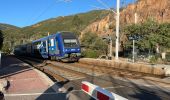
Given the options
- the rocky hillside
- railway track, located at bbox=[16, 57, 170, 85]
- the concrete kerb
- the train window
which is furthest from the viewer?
the rocky hillside

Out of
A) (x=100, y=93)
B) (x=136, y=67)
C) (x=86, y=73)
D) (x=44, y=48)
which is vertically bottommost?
(x=86, y=73)

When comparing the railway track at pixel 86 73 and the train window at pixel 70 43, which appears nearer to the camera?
the railway track at pixel 86 73

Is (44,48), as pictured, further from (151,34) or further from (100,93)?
(100,93)

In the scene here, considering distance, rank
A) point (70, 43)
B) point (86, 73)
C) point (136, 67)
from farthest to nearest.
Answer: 1. point (70, 43)
2. point (136, 67)
3. point (86, 73)

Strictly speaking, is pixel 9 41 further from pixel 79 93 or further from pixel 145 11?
pixel 79 93

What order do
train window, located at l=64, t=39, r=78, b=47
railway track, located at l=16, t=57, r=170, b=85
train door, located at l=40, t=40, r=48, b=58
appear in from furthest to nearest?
1. train door, located at l=40, t=40, r=48, b=58
2. train window, located at l=64, t=39, r=78, b=47
3. railway track, located at l=16, t=57, r=170, b=85

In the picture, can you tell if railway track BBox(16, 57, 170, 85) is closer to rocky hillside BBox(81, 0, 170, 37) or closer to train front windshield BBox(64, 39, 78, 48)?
train front windshield BBox(64, 39, 78, 48)

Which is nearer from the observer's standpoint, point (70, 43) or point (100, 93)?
point (100, 93)

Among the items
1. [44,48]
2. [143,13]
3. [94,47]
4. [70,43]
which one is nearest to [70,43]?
[70,43]

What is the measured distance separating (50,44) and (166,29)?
1573cm

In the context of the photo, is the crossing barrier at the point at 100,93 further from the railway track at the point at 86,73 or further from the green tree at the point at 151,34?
the green tree at the point at 151,34

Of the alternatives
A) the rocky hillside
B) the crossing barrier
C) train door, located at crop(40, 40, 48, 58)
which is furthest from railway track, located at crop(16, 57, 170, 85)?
the rocky hillside

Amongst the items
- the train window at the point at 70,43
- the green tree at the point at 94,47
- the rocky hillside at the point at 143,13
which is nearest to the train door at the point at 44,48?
the green tree at the point at 94,47

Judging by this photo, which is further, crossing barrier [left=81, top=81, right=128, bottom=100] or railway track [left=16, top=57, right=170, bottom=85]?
railway track [left=16, top=57, right=170, bottom=85]
